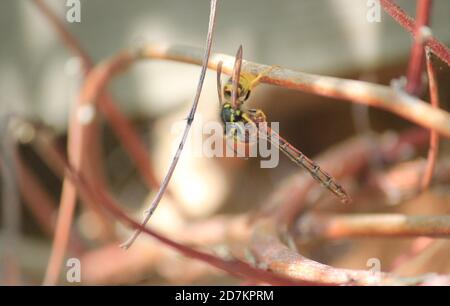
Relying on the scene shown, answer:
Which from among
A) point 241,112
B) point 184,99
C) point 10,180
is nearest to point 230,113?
point 241,112

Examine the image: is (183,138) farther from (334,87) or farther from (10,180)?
(10,180)

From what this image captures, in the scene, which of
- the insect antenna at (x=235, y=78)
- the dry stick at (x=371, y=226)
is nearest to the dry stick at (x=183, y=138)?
the insect antenna at (x=235, y=78)

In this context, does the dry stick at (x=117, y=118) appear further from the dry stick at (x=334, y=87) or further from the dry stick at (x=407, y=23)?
the dry stick at (x=407, y=23)

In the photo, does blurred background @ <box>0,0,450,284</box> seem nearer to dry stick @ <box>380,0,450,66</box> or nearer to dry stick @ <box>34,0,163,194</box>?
dry stick @ <box>34,0,163,194</box>

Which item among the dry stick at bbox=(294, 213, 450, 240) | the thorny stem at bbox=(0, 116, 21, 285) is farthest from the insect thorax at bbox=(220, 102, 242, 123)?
the thorny stem at bbox=(0, 116, 21, 285)
